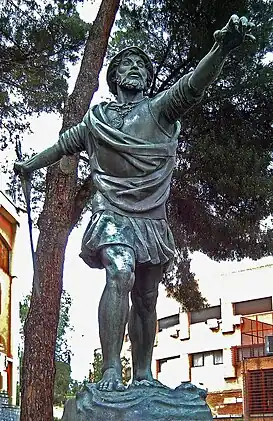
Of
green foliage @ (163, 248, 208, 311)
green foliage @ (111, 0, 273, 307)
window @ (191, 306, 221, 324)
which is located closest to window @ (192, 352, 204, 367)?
window @ (191, 306, 221, 324)

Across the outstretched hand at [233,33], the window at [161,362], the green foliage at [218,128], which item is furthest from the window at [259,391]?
the outstretched hand at [233,33]

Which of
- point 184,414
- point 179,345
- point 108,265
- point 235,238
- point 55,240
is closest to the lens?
point 184,414

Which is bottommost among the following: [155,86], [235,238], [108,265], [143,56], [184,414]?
[184,414]

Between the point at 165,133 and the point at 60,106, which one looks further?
the point at 60,106

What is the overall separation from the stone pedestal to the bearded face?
1.76 metres

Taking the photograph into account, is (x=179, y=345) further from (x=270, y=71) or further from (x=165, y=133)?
(x=165, y=133)

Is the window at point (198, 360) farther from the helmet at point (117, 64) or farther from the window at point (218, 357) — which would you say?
the helmet at point (117, 64)

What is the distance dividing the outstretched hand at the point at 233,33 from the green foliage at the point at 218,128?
8.47m

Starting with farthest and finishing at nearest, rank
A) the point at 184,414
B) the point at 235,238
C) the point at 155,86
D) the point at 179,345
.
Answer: the point at 179,345, the point at 235,238, the point at 155,86, the point at 184,414

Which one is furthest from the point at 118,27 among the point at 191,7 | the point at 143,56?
the point at 143,56

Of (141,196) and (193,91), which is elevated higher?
(193,91)

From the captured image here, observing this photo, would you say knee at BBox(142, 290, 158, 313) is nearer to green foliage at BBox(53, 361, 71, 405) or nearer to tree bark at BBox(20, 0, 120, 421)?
tree bark at BBox(20, 0, 120, 421)

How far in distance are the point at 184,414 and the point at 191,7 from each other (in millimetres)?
10141

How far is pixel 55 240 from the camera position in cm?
1086
